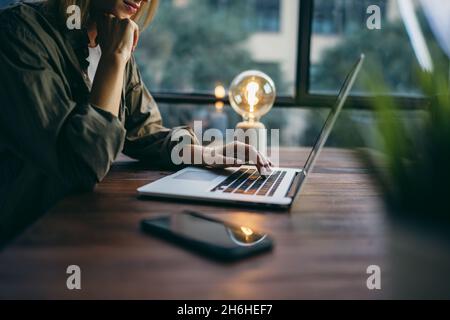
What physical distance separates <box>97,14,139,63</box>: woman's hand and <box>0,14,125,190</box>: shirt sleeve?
151 mm

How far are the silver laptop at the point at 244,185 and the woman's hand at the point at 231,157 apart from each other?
0.02 metres

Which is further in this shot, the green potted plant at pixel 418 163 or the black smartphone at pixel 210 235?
the black smartphone at pixel 210 235

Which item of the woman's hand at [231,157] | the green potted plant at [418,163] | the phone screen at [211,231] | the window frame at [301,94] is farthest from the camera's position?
the window frame at [301,94]

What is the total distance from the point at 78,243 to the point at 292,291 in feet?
0.97

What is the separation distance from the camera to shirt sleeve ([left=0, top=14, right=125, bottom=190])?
33.0 inches

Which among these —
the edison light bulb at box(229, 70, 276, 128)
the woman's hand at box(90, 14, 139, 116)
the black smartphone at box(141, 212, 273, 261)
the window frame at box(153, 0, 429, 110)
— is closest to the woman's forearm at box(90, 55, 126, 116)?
the woman's hand at box(90, 14, 139, 116)

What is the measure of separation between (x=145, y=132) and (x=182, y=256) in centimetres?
89

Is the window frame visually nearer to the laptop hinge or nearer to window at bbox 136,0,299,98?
window at bbox 136,0,299,98

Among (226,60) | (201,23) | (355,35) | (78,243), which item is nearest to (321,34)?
(355,35)

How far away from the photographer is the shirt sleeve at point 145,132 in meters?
1.24

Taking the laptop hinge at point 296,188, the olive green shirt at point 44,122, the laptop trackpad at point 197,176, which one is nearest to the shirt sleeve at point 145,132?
the laptop trackpad at point 197,176

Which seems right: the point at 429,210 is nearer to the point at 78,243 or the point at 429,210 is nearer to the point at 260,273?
the point at 260,273

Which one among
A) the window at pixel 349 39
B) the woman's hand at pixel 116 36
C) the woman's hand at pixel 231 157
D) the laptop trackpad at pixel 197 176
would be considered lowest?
the laptop trackpad at pixel 197 176

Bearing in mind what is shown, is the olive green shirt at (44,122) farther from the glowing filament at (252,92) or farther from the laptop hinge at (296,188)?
the glowing filament at (252,92)
